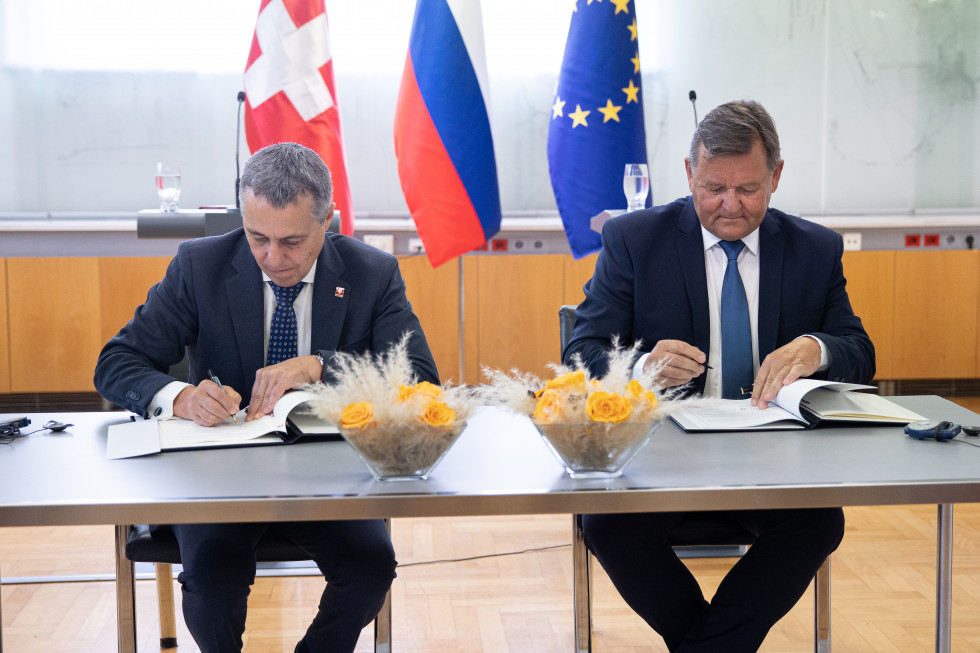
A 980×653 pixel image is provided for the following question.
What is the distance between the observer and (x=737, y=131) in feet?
6.86

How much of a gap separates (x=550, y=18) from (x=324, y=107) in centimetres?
214

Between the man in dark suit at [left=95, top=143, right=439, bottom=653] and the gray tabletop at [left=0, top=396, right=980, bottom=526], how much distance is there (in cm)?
23

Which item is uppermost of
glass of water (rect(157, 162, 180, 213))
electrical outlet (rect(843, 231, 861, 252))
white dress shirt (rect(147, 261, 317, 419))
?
glass of water (rect(157, 162, 180, 213))

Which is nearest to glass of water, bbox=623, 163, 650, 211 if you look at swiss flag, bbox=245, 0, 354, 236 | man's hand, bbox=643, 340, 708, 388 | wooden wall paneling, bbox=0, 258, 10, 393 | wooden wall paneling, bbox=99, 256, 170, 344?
swiss flag, bbox=245, 0, 354, 236

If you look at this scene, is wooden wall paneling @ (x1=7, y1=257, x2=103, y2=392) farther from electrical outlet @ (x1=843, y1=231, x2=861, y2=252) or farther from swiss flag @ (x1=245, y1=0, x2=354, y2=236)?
electrical outlet @ (x1=843, y1=231, x2=861, y2=252)

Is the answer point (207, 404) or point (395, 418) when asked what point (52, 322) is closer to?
point (207, 404)

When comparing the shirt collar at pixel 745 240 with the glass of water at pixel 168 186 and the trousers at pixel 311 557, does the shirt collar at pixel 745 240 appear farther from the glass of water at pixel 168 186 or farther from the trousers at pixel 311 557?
the glass of water at pixel 168 186

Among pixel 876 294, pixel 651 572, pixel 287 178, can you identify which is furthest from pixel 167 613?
pixel 876 294

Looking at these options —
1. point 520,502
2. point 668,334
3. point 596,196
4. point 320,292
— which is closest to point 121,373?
point 320,292

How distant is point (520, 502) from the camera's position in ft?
4.27

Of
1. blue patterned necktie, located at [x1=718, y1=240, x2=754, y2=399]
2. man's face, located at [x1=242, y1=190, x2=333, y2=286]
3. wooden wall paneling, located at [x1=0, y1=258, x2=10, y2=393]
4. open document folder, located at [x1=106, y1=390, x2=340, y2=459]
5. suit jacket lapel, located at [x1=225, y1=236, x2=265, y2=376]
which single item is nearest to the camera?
open document folder, located at [x1=106, y1=390, x2=340, y2=459]

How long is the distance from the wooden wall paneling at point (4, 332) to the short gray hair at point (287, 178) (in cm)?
358

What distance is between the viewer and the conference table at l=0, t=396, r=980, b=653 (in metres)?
1.28

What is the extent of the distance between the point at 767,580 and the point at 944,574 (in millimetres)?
374
